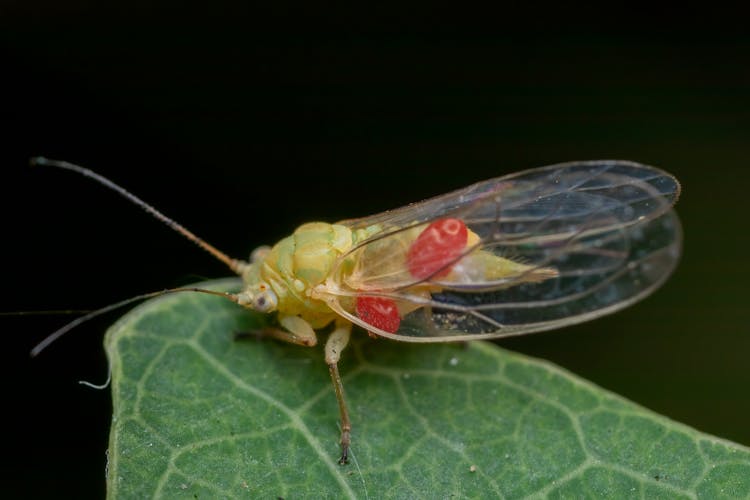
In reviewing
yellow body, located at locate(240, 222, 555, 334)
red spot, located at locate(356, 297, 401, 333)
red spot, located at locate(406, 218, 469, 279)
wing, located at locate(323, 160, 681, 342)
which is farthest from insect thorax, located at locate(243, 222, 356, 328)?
red spot, located at locate(406, 218, 469, 279)

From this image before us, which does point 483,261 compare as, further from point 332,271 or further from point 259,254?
point 259,254

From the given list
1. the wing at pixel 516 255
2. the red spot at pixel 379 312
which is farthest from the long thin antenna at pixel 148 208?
the red spot at pixel 379 312

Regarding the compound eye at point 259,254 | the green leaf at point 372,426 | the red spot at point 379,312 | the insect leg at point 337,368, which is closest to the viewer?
the green leaf at point 372,426

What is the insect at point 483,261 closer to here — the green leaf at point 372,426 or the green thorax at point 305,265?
the green thorax at point 305,265

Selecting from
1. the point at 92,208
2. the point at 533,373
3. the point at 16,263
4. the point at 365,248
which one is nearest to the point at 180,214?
the point at 92,208

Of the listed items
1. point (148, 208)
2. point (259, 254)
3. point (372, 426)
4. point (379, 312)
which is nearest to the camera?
point (372, 426)

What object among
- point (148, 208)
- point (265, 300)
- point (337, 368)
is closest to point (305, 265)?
point (265, 300)

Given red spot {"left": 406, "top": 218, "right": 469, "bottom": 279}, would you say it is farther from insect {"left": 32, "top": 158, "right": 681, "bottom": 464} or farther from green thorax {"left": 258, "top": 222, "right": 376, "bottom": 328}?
green thorax {"left": 258, "top": 222, "right": 376, "bottom": 328}

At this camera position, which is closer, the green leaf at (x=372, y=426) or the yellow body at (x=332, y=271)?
the green leaf at (x=372, y=426)
